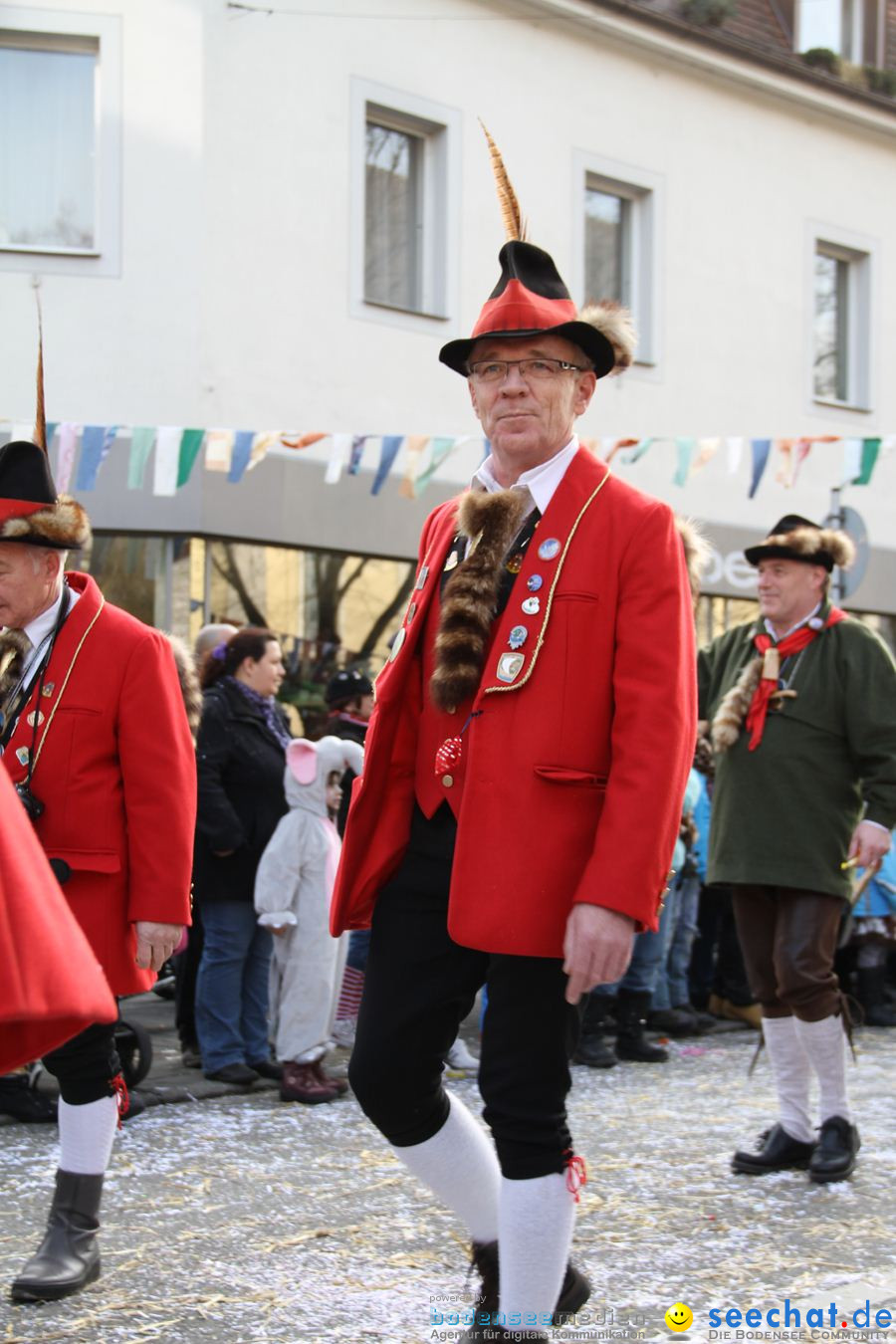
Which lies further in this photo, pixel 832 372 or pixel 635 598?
pixel 832 372

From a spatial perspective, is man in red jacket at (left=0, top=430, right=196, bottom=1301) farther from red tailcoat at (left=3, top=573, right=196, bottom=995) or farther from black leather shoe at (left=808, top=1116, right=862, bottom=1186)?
black leather shoe at (left=808, top=1116, right=862, bottom=1186)

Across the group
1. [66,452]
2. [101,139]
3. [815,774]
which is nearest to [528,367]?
[815,774]

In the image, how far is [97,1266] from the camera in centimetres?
391

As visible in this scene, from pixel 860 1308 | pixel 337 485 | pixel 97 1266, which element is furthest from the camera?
pixel 337 485

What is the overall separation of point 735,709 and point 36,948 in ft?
12.2

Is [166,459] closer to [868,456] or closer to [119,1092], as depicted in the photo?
[868,456]

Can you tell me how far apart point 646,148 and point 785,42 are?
3199mm

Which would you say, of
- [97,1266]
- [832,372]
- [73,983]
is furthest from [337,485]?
[73,983]

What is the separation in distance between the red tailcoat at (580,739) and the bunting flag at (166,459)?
7644mm

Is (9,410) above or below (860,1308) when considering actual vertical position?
above

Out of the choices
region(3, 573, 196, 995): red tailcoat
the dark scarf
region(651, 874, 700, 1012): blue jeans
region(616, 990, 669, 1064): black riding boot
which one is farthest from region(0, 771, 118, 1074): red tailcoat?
region(651, 874, 700, 1012): blue jeans

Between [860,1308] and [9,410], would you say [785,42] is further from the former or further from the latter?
[860,1308]

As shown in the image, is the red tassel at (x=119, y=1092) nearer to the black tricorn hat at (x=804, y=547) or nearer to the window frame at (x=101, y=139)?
the black tricorn hat at (x=804, y=547)

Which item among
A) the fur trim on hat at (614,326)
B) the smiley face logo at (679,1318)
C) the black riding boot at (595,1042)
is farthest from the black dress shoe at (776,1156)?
the fur trim on hat at (614,326)
